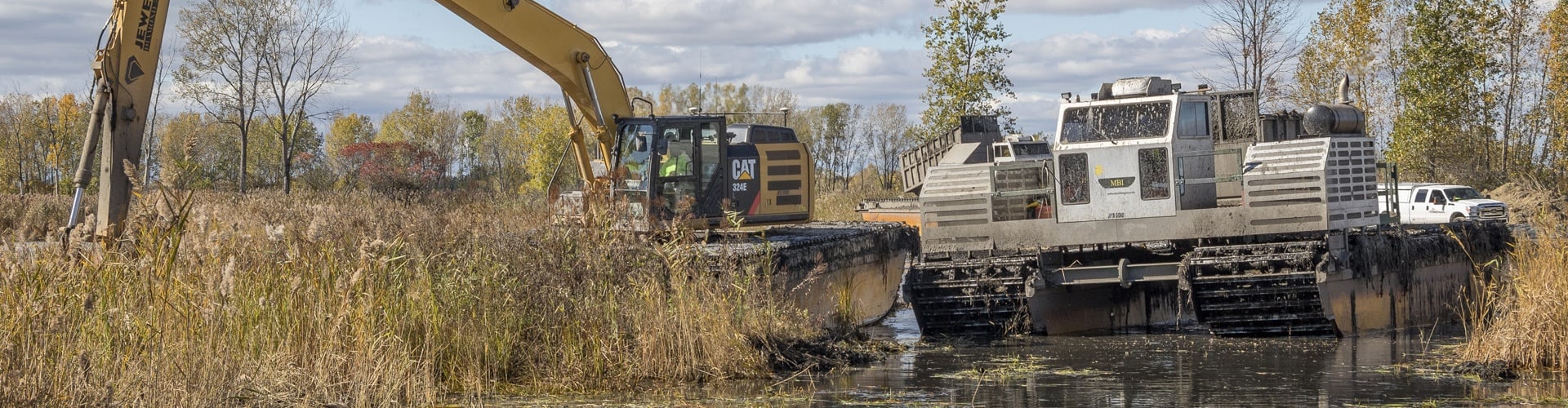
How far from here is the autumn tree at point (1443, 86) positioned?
143 feet

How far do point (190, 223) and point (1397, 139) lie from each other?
4083cm

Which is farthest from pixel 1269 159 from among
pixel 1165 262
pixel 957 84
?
pixel 957 84

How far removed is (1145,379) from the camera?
1255 centimetres

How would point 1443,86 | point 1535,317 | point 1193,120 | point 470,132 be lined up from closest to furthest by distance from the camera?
point 1535,317 < point 1193,120 < point 1443,86 < point 470,132

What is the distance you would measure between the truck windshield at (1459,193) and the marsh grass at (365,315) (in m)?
29.9

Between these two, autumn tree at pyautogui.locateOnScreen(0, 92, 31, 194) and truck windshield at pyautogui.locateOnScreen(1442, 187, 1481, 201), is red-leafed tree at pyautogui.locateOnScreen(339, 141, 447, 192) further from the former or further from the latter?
truck windshield at pyautogui.locateOnScreen(1442, 187, 1481, 201)

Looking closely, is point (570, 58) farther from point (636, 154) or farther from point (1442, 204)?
point (1442, 204)

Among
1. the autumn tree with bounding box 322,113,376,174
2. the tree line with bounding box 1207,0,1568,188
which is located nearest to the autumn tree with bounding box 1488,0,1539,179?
the tree line with bounding box 1207,0,1568,188

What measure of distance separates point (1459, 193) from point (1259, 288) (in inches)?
1064

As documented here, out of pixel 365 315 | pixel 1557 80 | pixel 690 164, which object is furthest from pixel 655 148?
pixel 1557 80

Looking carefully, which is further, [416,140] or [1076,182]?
[416,140]

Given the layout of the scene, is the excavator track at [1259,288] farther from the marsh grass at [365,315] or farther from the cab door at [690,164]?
the cab door at [690,164]

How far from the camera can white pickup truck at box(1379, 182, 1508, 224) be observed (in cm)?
3759

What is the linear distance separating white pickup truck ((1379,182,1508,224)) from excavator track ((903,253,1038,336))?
81.4ft
